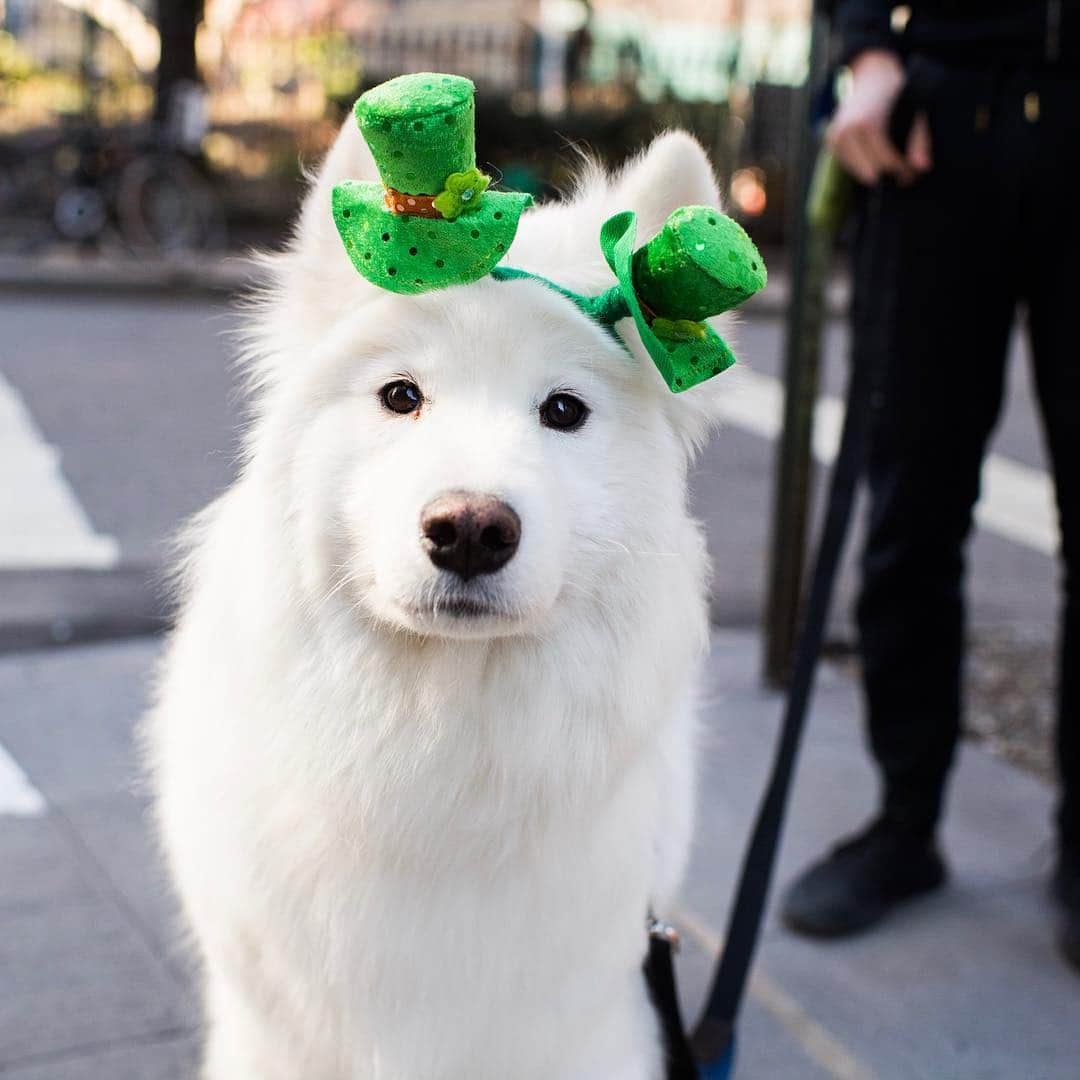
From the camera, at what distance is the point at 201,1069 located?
8.33ft

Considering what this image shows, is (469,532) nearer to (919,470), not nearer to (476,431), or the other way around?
(476,431)

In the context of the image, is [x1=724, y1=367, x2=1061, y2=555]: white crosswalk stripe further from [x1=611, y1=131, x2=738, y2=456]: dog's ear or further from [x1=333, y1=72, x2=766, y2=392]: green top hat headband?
[x1=333, y1=72, x2=766, y2=392]: green top hat headband

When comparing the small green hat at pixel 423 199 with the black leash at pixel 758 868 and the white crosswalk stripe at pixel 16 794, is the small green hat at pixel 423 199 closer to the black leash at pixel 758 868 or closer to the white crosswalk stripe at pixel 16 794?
the black leash at pixel 758 868

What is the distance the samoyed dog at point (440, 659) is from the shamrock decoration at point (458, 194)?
140 millimetres

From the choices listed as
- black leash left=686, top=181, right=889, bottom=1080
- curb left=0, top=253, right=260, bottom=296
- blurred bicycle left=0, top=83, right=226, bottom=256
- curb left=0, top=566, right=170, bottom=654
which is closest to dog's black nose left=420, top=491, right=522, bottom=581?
black leash left=686, top=181, right=889, bottom=1080

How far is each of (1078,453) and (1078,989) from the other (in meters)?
1.18

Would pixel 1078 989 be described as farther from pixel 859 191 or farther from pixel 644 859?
pixel 859 191

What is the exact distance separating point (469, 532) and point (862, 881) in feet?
6.49

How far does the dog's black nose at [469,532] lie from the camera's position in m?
1.63

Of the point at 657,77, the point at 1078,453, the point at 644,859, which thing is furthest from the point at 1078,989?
the point at 657,77

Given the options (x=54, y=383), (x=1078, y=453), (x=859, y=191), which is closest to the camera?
(x=1078, y=453)

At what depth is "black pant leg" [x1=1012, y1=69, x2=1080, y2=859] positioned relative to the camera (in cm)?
278

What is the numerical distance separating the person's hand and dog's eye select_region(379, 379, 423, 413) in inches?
55.4

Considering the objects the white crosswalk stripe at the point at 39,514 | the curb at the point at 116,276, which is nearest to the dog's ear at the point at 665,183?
the white crosswalk stripe at the point at 39,514
